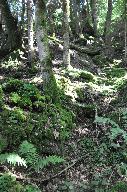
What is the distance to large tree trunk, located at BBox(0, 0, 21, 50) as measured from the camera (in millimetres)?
15672

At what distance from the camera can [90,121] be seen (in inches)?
401

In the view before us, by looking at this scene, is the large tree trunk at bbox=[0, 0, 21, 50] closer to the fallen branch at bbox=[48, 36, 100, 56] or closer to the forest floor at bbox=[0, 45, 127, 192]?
the forest floor at bbox=[0, 45, 127, 192]

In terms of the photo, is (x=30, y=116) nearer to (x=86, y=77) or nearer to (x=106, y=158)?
(x=106, y=158)

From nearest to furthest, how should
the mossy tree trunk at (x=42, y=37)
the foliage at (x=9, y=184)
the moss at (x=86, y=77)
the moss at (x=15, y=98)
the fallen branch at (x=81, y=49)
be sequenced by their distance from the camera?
the foliage at (x=9, y=184) < the moss at (x=15, y=98) < the mossy tree trunk at (x=42, y=37) < the moss at (x=86, y=77) < the fallen branch at (x=81, y=49)

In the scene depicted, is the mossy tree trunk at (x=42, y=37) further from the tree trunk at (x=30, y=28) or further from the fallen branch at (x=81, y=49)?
the fallen branch at (x=81, y=49)

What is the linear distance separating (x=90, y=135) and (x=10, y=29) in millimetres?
8497

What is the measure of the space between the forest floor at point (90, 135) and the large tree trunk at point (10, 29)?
1281 mm

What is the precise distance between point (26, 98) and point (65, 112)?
123 centimetres

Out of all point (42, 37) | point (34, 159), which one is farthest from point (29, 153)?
point (42, 37)

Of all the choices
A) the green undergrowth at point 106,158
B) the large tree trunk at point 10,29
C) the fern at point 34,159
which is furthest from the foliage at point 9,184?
the large tree trunk at point 10,29

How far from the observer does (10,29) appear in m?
15.8

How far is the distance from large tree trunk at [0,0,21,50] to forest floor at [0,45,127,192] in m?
1.28

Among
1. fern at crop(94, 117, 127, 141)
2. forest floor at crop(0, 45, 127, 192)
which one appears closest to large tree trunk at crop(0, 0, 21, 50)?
forest floor at crop(0, 45, 127, 192)

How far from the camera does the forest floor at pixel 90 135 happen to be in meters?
7.09
